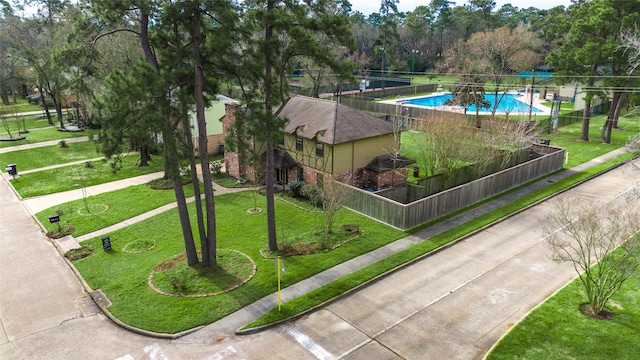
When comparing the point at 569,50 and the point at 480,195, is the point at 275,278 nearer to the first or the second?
the point at 480,195

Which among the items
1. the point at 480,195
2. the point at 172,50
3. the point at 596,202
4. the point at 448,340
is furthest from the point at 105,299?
the point at 596,202

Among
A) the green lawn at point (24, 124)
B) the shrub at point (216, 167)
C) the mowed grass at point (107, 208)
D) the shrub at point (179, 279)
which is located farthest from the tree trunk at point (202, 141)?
the green lawn at point (24, 124)

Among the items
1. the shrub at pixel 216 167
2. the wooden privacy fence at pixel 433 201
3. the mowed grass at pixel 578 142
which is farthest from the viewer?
the mowed grass at pixel 578 142

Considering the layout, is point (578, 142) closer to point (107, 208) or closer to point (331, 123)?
point (331, 123)

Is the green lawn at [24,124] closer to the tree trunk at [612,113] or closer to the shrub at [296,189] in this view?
the shrub at [296,189]

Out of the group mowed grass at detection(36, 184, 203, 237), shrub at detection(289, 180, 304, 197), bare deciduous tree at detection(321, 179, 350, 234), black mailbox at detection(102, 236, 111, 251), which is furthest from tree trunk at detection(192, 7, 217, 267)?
shrub at detection(289, 180, 304, 197)
